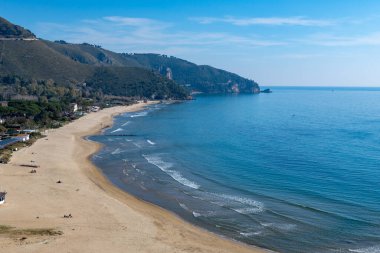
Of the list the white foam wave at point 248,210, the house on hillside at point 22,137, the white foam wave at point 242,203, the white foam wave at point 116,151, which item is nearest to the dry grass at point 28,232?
the white foam wave at point 248,210

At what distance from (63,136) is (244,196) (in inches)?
1841

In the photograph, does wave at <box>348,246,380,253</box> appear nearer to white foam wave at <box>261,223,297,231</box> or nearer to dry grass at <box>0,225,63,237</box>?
white foam wave at <box>261,223,297,231</box>

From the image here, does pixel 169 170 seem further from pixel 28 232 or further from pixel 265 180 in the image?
pixel 28 232

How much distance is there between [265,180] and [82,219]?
21029 millimetres

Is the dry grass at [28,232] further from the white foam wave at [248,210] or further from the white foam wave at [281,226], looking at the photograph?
the white foam wave at [281,226]

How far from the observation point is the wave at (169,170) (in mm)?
46938

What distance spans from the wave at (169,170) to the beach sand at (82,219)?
6.88m

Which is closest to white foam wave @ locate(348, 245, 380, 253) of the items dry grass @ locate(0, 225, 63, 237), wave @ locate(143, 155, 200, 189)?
wave @ locate(143, 155, 200, 189)

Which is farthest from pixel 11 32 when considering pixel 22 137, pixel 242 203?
pixel 242 203

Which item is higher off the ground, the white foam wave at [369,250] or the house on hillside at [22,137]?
the white foam wave at [369,250]

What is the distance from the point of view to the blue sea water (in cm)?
3281

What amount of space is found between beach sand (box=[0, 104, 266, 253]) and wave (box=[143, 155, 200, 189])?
271 inches

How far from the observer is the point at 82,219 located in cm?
3341

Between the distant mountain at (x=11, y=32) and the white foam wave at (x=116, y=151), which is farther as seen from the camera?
the distant mountain at (x=11, y=32)
